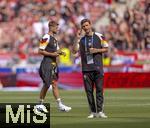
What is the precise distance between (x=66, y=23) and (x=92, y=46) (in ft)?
67.8

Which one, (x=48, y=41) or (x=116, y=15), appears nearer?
(x=48, y=41)

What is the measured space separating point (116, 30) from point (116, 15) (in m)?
0.86

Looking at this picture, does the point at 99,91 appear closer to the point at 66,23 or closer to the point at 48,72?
the point at 48,72

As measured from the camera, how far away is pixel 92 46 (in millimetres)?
15805

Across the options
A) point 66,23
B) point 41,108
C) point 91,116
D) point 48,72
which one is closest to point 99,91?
point 91,116

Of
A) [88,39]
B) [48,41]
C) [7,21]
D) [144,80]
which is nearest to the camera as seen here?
[88,39]

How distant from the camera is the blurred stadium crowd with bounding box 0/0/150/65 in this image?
112 ft

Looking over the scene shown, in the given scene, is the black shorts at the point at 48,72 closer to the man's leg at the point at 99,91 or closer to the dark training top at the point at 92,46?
the dark training top at the point at 92,46

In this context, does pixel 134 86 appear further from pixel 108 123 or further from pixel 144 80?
pixel 108 123

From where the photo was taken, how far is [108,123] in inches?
558

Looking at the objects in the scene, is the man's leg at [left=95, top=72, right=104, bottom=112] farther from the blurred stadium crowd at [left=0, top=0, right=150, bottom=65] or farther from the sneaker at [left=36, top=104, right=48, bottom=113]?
the blurred stadium crowd at [left=0, top=0, right=150, bottom=65]

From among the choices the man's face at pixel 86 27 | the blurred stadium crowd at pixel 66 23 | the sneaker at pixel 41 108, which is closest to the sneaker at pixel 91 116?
the sneaker at pixel 41 108

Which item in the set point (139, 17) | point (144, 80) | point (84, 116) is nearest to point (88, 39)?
Result: point (84, 116)

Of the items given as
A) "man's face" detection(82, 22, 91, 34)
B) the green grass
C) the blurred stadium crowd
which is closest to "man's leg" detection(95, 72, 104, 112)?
the green grass
